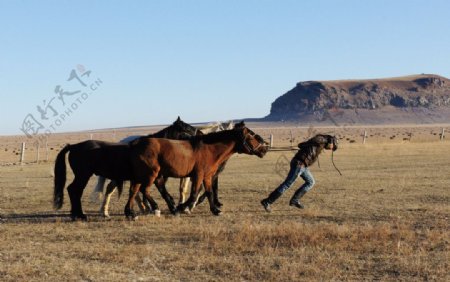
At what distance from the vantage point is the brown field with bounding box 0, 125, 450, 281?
6695 millimetres

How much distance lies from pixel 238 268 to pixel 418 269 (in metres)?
2.13

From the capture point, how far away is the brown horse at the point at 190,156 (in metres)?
10.5

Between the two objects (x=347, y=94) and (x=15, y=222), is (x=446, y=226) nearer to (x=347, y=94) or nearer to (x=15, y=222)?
(x=15, y=222)

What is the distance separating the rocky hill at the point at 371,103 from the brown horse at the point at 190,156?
148213mm

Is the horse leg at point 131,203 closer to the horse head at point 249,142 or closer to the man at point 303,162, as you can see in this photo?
the horse head at point 249,142

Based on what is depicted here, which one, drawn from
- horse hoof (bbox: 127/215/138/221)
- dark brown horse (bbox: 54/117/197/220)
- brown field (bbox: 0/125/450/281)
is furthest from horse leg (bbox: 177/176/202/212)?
horse hoof (bbox: 127/215/138/221)

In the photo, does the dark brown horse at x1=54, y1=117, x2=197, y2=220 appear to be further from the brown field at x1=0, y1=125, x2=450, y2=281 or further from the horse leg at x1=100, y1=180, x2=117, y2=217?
the brown field at x1=0, y1=125, x2=450, y2=281

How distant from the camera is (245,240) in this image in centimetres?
834

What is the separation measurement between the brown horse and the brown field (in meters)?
0.67

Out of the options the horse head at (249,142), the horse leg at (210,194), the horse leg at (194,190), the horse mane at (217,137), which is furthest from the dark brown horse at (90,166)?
the horse head at (249,142)

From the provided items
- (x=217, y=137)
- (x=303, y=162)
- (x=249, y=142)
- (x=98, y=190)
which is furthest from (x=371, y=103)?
(x=98, y=190)

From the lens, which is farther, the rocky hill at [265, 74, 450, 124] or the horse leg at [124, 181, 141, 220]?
the rocky hill at [265, 74, 450, 124]

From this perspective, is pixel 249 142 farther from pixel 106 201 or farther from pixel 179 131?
pixel 106 201

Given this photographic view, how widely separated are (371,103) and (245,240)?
177 metres
